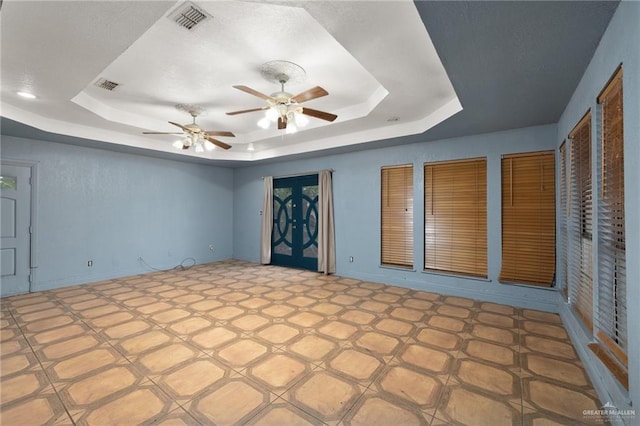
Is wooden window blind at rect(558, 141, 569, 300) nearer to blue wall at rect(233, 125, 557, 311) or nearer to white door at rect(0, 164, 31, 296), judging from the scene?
blue wall at rect(233, 125, 557, 311)

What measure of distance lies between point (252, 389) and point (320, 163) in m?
4.74

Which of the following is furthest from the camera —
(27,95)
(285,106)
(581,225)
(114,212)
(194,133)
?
(114,212)

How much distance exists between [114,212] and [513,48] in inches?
267

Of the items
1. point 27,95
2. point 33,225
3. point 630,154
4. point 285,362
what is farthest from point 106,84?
point 630,154

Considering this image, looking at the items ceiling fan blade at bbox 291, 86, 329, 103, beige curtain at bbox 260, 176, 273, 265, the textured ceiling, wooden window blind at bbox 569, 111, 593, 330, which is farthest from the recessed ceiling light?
wooden window blind at bbox 569, 111, 593, 330

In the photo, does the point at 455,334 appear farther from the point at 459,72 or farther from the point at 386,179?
the point at 386,179

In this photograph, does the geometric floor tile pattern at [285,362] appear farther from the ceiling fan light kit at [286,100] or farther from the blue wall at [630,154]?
the ceiling fan light kit at [286,100]

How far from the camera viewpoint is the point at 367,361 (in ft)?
8.35

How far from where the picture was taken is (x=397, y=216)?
17.1ft

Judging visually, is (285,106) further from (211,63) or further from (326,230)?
(326,230)

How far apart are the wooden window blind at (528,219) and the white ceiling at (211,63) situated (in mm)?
1499

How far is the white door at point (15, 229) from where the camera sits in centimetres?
446

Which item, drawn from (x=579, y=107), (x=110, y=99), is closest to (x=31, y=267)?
(x=110, y=99)

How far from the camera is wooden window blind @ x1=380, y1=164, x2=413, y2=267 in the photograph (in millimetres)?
5070
